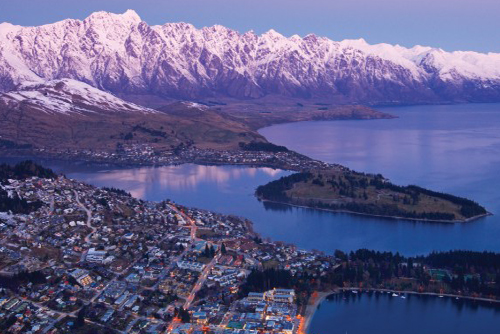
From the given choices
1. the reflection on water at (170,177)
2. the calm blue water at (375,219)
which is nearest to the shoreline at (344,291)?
the calm blue water at (375,219)

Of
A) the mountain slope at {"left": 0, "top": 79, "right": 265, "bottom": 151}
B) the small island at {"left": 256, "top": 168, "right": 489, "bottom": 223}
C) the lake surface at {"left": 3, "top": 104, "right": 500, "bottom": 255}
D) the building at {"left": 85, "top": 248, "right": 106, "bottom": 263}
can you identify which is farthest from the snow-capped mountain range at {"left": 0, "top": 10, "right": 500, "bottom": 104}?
the building at {"left": 85, "top": 248, "right": 106, "bottom": 263}

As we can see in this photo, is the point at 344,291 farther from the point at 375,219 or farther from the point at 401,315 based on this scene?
the point at 375,219

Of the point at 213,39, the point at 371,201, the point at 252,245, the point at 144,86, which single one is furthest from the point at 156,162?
the point at 213,39

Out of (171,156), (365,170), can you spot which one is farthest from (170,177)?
(365,170)

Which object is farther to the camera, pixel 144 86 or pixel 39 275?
Answer: pixel 144 86

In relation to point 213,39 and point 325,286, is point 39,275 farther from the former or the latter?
point 213,39

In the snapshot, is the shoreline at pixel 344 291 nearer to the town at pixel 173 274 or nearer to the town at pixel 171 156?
the town at pixel 173 274
